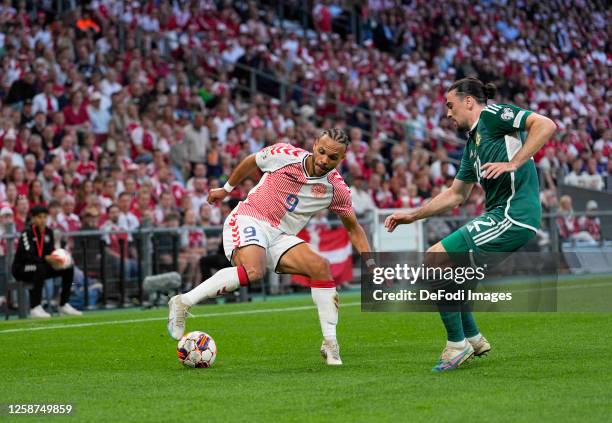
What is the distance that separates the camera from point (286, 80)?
90.8 ft

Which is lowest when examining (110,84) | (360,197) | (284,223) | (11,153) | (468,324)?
(468,324)

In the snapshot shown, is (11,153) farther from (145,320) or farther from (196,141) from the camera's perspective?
(145,320)

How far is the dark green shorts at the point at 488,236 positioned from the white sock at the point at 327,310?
3.91 ft

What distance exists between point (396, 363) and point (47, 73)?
13641 mm

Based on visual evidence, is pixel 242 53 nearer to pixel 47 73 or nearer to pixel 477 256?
pixel 47 73

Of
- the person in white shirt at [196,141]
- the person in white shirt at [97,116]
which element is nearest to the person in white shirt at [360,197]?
the person in white shirt at [196,141]

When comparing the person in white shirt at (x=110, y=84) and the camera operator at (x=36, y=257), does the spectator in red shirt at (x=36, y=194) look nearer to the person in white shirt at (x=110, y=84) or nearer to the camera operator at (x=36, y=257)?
the camera operator at (x=36, y=257)

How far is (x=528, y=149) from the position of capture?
26.9ft

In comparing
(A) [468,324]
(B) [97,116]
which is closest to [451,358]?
(A) [468,324]

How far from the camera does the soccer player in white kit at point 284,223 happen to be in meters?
9.46

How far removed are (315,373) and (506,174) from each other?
2.00 m

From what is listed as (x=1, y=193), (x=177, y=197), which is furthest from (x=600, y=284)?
(x=1, y=193)

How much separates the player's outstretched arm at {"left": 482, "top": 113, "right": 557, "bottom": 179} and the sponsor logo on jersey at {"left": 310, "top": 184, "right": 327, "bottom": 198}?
188 centimetres

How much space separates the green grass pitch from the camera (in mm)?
6801
